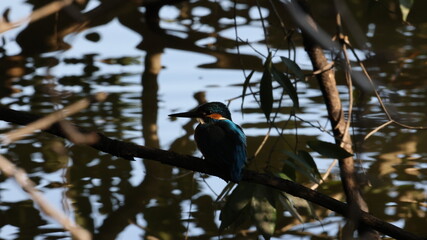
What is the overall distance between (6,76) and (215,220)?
2906 millimetres

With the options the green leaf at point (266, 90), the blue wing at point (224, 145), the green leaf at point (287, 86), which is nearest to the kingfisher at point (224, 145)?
the blue wing at point (224, 145)

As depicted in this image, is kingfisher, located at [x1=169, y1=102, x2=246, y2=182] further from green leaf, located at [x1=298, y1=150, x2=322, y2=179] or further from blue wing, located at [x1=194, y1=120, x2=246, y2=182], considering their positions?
green leaf, located at [x1=298, y1=150, x2=322, y2=179]

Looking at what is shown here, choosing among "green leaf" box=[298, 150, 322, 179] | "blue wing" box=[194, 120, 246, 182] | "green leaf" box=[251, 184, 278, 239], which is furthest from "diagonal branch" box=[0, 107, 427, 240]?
"green leaf" box=[298, 150, 322, 179]

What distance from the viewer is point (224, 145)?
281cm

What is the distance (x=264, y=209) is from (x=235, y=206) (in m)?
0.12

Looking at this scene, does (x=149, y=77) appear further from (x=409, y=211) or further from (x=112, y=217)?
(x=409, y=211)

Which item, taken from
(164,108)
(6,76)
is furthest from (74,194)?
(6,76)

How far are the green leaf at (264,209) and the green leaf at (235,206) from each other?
29 mm

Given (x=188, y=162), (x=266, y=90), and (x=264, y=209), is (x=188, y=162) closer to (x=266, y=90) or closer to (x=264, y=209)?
(x=264, y=209)

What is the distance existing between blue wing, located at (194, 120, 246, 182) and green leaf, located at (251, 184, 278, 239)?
0.23 m

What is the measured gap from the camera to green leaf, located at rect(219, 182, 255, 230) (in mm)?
2980

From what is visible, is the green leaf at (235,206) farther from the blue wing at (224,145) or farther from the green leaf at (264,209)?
the blue wing at (224,145)

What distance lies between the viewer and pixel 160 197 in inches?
160

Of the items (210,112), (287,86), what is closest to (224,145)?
(287,86)
